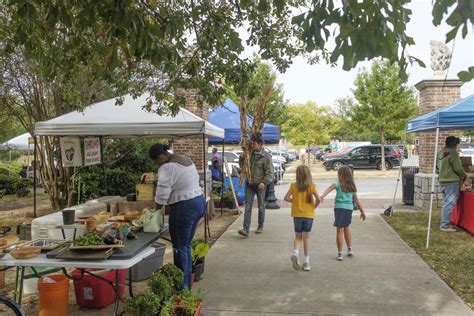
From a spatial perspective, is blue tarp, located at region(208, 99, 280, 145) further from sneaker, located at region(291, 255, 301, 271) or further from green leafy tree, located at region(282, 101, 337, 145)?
green leafy tree, located at region(282, 101, 337, 145)

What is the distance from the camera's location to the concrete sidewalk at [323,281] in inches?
174

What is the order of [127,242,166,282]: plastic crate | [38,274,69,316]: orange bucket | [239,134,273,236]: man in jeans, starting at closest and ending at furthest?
[38,274,69,316]: orange bucket < [127,242,166,282]: plastic crate < [239,134,273,236]: man in jeans

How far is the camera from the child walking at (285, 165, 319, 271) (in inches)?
222

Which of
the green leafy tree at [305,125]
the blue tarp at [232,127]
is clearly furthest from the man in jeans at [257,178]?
the green leafy tree at [305,125]

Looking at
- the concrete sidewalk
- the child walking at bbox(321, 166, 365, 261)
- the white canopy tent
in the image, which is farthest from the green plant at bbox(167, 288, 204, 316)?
the white canopy tent

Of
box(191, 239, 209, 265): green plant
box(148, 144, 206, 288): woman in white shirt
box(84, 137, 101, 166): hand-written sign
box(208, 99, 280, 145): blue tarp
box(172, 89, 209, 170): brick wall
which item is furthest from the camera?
box(208, 99, 280, 145): blue tarp

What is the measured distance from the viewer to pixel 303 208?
5660mm

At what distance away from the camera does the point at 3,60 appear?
9375 millimetres

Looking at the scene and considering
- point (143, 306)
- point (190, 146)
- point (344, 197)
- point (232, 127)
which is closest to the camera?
point (143, 306)

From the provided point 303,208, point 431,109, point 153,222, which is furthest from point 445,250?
point 431,109

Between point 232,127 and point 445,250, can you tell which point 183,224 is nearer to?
point 445,250

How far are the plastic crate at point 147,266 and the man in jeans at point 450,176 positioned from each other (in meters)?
5.59

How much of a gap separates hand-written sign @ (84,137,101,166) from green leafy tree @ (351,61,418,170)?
854 inches

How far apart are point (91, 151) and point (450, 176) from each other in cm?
694
